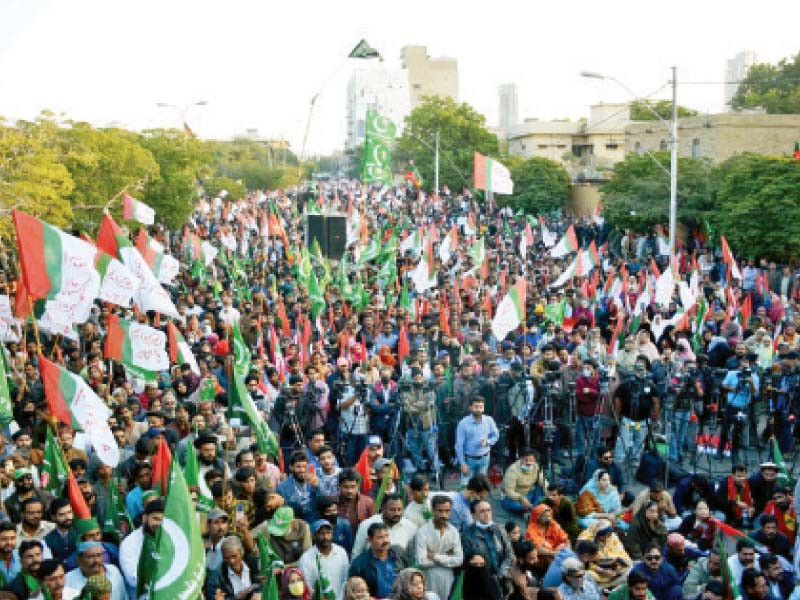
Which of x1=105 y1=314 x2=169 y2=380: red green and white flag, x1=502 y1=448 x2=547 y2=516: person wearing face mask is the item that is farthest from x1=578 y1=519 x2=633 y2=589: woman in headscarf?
x1=105 y1=314 x2=169 y2=380: red green and white flag

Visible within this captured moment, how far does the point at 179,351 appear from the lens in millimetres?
11906

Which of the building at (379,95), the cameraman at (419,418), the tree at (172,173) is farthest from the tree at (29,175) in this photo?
the building at (379,95)

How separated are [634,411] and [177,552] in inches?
261

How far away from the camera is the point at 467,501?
Answer: 25.5ft

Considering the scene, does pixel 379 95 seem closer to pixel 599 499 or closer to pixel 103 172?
pixel 103 172

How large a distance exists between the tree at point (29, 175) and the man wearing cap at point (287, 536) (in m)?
14.5

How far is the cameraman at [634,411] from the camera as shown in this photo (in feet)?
36.9

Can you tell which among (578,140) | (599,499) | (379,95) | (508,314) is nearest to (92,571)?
(599,499)

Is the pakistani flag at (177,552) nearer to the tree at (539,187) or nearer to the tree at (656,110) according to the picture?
the tree at (539,187)

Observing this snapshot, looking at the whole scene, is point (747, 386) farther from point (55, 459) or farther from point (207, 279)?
point (207, 279)

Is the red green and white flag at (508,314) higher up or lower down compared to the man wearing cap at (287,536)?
higher up

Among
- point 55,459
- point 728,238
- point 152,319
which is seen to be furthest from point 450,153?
point 55,459

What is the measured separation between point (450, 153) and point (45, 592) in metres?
58.7

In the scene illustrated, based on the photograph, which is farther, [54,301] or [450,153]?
[450,153]
